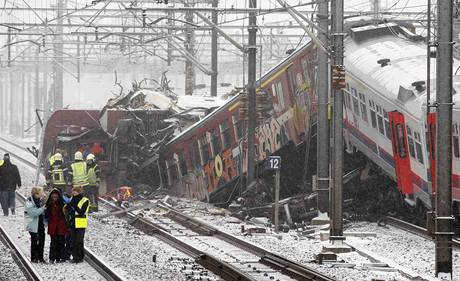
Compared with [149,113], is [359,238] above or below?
below

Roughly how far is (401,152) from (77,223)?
26.7 ft

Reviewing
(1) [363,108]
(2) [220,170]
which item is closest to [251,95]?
(1) [363,108]

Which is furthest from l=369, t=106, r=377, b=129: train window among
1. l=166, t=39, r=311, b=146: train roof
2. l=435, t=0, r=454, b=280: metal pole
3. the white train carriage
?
l=435, t=0, r=454, b=280: metal pole

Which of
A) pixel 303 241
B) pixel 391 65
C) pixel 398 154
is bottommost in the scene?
pixel 303 241

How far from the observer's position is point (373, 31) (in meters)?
30.2

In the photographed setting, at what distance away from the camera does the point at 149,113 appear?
3575cm

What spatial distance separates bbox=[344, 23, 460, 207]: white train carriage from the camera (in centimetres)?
2267

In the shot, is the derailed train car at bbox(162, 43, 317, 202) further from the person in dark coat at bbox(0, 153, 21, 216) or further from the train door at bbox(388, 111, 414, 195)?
the person in dark coat at bbox(0, 153, 21, 216)

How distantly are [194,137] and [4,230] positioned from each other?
955cm

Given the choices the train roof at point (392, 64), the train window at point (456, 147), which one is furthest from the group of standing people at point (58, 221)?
the train roof at point (392, 64)

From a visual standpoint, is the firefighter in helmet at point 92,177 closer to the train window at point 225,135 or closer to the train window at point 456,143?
the train window at point 225,135

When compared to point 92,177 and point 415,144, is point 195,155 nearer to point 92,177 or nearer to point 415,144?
point 92,177

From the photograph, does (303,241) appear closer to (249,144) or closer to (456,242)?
(456,242)

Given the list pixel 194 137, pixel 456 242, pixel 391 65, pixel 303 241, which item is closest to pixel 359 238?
pixel 303 241
